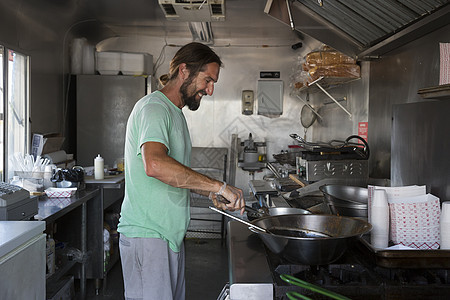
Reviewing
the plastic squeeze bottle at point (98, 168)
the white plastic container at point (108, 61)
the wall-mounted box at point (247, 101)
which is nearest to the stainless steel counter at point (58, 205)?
the plastic squeeze bottle at point (98, 168)

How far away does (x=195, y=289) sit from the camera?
12.3 feet

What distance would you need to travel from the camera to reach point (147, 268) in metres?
1.92

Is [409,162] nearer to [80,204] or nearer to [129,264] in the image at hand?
[129,264]

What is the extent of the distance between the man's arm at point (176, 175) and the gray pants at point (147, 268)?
37cm

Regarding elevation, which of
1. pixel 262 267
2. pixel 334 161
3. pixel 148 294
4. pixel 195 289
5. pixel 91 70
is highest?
pixel 91 70

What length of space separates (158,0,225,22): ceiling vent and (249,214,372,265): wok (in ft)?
7.81

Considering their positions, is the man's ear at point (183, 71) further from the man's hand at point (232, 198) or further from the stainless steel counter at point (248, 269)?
the stainless steel counter at point (248, 269)

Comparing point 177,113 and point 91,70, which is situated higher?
point 91,70

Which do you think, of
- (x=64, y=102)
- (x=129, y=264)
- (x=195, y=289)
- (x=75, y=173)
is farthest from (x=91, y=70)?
(x=129, y=264)

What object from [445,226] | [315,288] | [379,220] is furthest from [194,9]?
[315,288]

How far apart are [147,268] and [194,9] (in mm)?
2402

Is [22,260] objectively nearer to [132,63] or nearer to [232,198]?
[232,198]

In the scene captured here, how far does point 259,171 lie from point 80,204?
9.63 ft

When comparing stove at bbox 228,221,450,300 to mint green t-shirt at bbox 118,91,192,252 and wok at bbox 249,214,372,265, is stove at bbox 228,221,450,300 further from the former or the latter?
mint green t-shirt at bbox 118,91,192,252
